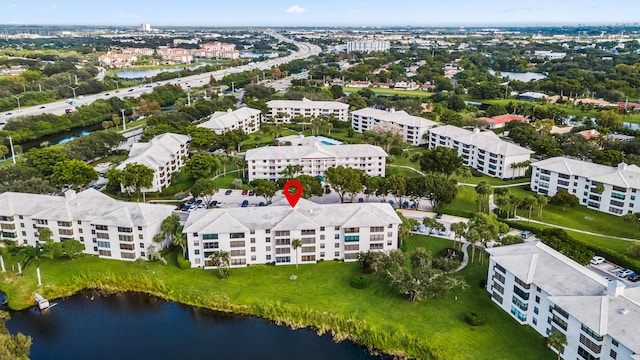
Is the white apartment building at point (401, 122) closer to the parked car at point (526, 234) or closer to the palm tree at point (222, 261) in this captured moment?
the parked car at point (526, 234)

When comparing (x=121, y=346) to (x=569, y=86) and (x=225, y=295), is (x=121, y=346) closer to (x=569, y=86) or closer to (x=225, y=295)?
(x=225, y=295)

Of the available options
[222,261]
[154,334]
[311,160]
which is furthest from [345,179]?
[154,334]

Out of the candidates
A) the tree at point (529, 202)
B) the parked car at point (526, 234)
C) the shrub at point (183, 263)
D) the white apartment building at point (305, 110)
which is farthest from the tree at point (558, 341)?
the white apartment building at point (305, 110)

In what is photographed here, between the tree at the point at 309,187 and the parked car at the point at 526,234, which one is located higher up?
the tree at the point at 309,187

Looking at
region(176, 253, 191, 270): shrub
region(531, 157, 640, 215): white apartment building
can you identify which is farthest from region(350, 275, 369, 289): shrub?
region(531, 157, 640, 215): white apartment building

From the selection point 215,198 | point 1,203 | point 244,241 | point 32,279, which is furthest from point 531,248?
point 1,203

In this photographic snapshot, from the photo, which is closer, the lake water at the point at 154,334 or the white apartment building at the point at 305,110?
the lake water at the point at 154,334
